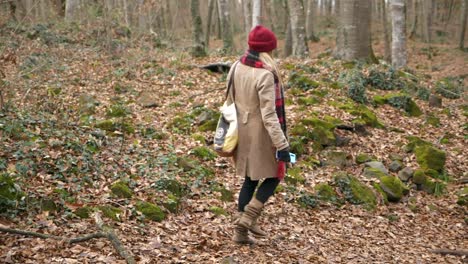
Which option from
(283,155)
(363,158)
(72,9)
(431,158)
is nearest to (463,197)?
(431,158)

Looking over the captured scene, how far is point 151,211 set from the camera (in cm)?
623

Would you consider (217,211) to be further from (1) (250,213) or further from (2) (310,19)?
(2) (310,19)

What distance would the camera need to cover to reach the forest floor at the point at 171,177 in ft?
18.0

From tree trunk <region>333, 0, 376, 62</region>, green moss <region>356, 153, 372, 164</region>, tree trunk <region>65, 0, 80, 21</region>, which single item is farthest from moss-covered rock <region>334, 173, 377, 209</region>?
tree trunk <region>65, 0, 80, 21</region>

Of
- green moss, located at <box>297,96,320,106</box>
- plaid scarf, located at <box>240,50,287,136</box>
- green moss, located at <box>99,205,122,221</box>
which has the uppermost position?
plaid scarf, located at <box>240,50,287,136</box>

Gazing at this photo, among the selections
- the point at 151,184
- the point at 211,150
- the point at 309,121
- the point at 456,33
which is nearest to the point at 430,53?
the point at 456,33

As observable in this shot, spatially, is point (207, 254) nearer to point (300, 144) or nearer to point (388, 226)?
point (388, 226)

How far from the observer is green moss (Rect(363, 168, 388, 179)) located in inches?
341

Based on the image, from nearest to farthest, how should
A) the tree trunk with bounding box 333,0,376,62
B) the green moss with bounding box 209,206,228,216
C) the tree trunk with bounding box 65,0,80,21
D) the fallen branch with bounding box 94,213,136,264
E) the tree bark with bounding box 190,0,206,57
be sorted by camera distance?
1. the fallen branch with bounding box 94,213,136,264
2. the green moss with bounding box 209,206,228,216
3. the tree trunk with bounding box 333,0,376,62
4. the tree bark with bounding box 190,0,206,57
5. the tree trunk with bounding box 65,0,80,21

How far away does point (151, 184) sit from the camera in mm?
7031

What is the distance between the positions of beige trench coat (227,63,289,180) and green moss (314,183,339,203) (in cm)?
272

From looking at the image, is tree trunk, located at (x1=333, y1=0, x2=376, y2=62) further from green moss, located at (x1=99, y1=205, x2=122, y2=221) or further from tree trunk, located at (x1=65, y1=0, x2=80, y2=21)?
tree trunk, located at (x1=65, y1=0, x2=80, y2=21)

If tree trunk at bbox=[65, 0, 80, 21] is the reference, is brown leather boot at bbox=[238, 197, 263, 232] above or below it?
below

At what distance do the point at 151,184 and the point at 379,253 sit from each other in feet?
10.4
